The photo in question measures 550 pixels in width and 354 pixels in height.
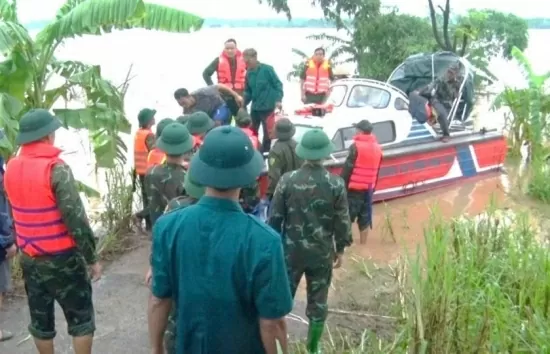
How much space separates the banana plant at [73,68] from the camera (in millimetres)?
7059

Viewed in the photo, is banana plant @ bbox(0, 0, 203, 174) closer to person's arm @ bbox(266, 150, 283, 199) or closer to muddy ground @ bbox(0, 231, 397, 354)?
muddy ground @ bbox(0, 231, 397, 354)

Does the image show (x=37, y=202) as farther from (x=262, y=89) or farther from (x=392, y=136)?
(x=392, y=136)

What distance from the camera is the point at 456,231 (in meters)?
5.88

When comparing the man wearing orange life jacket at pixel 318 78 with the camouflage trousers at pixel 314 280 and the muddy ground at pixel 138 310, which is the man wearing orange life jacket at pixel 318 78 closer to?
the muddy ground at pixel 138 310

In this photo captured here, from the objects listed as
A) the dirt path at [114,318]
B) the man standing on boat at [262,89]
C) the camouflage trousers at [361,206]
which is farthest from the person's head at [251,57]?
the dirt path at [114,318]

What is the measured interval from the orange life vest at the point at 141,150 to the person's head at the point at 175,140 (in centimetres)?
320

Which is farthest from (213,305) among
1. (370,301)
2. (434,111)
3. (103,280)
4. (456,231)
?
(434,111)

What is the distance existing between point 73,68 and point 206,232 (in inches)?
219

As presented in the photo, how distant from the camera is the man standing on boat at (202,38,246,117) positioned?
434 inches

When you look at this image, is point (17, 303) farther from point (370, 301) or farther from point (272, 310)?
point (272, 310)

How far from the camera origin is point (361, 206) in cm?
877

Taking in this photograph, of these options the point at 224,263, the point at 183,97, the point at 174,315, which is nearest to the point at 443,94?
the point at 183,97

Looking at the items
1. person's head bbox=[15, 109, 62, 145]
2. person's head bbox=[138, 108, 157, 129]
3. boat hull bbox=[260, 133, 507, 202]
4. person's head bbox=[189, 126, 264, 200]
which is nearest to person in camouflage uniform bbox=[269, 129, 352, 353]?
person's head bbox=[15, 109, 62, 145]

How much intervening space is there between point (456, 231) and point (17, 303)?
3815 millimetres
